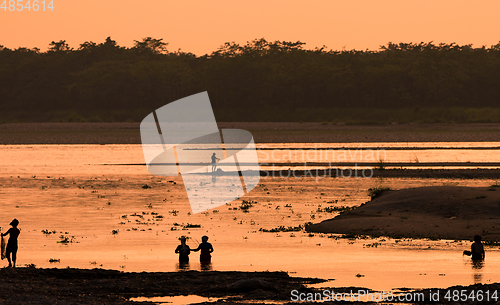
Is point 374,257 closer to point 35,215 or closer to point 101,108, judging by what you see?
point 35,215

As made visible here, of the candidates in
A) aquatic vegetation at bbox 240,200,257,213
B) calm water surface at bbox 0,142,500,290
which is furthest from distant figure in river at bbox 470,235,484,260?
aquatic vegetation at bbox 240,200,257,213

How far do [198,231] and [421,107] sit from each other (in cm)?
13823

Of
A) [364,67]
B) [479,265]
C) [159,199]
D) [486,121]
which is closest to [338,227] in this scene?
[479,265]

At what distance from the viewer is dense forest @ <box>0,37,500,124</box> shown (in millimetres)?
161500

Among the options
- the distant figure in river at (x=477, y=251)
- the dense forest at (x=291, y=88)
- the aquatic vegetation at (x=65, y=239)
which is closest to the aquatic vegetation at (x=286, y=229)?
the aquatic vegetation at (x=65, y=239)

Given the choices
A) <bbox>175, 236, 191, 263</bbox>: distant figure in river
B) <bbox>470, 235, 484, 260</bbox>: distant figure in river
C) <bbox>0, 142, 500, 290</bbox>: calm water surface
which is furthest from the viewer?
<bbox>470, 235, 484, 260</bbox>: distant figure in river

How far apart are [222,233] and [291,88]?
14666 cm

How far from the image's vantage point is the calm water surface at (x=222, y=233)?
1758cm

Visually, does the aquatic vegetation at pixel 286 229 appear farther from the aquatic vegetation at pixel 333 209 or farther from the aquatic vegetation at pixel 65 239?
the aquatic vegetation at pixel 65 239

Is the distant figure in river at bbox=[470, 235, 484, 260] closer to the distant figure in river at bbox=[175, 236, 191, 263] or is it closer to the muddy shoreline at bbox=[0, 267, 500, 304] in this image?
the muddy shoreline at bbox=[0, 267, 500, 304]

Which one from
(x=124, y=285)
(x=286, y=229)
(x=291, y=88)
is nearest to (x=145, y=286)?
(x=124, y=285)

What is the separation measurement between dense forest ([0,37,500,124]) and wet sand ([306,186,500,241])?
119 metres

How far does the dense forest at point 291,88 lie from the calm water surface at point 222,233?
4397 inches

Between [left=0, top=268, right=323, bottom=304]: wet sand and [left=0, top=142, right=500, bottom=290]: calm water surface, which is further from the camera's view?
[left=0, top=142, right=500, bottom=290]: calm water surface
